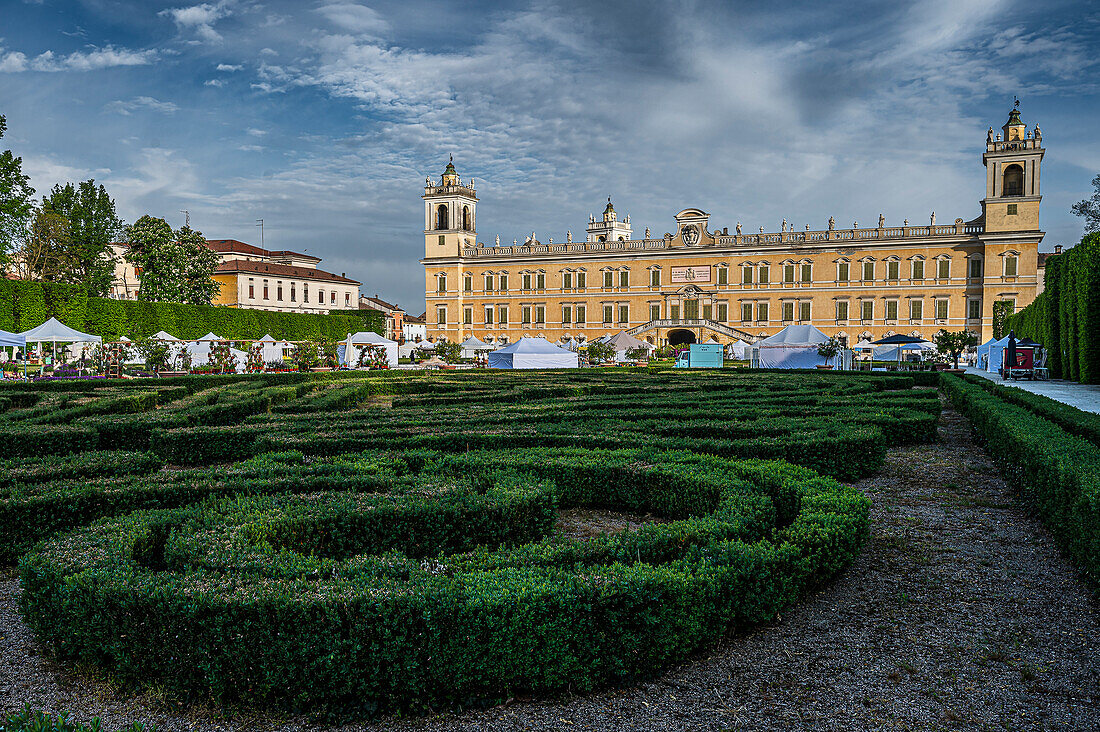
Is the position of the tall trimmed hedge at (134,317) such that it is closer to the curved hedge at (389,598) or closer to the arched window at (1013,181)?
the curved hedge at (389,598)

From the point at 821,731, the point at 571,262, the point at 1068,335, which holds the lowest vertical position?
the point at 821,731

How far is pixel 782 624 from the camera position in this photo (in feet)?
14.8

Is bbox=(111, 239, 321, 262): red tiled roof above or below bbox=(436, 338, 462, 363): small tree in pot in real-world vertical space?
above

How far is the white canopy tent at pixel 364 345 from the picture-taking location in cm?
3466

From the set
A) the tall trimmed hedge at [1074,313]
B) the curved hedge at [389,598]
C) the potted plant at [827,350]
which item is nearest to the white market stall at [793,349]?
the potted plant at [827,350]

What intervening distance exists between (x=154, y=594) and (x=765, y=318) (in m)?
59.3

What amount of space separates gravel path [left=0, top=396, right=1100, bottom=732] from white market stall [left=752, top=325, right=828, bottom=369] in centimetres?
3052

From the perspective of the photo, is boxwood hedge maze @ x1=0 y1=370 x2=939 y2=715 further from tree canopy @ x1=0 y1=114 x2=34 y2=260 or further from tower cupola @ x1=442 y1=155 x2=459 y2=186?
tower cupola @ x1=442 y1=155 x2=459 y2=186

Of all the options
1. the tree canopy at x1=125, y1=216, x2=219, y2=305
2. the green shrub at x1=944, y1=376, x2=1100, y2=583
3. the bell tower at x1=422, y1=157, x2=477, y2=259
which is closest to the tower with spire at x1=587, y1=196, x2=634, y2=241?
the bell tower at x1=422, y1=157, x2=477, y2=259

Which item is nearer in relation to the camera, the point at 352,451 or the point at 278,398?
the point at 352,451

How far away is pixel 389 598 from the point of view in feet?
11.6

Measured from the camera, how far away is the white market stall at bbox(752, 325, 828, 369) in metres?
35.0

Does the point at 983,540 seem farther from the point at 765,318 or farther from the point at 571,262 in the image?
the point at 571,262

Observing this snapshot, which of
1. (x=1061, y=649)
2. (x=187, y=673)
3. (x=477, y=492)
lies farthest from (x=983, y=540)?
(x=187, y=673)
